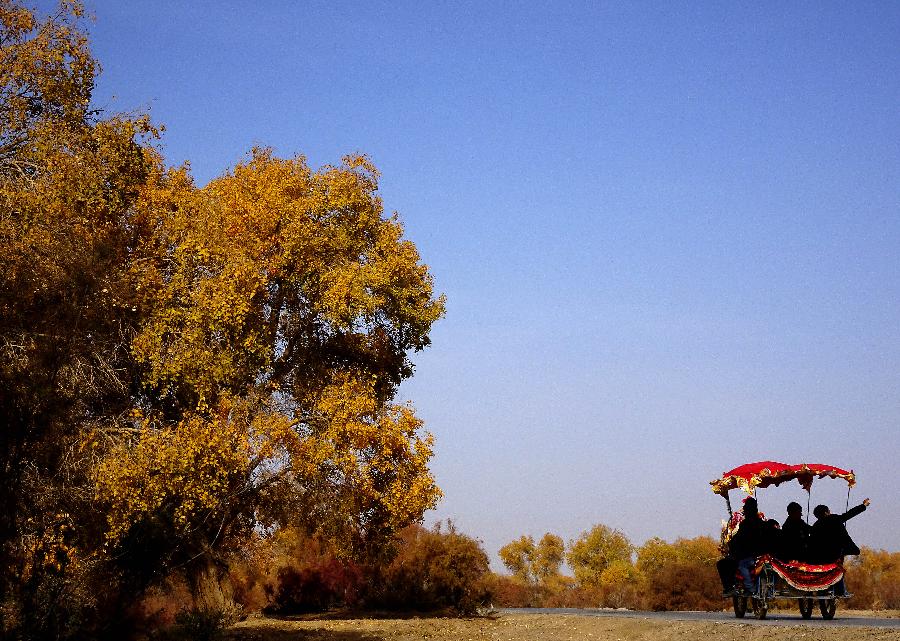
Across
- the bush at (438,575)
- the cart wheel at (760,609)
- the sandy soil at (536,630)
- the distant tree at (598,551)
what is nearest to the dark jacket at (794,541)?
the cart wheel at (760,609)

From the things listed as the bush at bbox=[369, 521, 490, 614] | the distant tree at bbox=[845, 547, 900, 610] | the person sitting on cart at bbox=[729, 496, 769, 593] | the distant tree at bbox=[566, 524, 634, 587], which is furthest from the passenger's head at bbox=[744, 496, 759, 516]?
the distant tree at bbox=[566, 524, 634, 587]

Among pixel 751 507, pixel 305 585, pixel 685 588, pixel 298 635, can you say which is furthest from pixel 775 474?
pixel 305 585

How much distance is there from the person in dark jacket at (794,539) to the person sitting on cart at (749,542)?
408 millimetres

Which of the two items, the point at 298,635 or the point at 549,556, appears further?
the point at 549,556

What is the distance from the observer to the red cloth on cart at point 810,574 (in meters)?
18.8

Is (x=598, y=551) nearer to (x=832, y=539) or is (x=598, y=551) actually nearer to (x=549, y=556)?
(x=549, y=556)

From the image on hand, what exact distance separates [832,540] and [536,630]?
7.08m

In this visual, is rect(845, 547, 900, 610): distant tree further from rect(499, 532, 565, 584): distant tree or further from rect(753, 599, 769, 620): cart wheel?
rect(499, 532, 565, 584): distant tree

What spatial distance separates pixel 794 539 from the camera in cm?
1917

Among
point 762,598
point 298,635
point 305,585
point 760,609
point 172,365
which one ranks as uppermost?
point 172,365

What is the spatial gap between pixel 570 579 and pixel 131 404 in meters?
44.1

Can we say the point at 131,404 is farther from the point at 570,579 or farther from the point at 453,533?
the point at 570,579

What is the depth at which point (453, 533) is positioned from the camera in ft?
109

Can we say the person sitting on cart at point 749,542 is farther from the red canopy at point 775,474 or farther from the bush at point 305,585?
the bush at point 305,585
